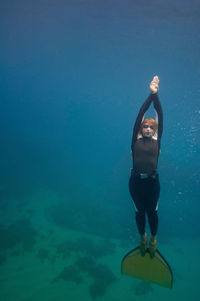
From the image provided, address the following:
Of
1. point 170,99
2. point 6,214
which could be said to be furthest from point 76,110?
point 6,214

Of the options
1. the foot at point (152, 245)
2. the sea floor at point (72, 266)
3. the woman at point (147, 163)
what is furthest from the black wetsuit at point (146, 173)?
the sea floor at point (72, 266)

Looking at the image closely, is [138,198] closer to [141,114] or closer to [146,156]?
[146,156]

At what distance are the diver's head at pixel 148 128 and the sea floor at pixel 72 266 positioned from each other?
8.59m

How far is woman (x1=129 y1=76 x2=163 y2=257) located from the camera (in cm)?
402

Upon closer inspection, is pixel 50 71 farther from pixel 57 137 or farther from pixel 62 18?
pixel 57 137

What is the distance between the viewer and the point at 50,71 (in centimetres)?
4344

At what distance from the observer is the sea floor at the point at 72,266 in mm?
9164

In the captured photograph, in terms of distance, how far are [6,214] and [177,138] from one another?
6699 cm

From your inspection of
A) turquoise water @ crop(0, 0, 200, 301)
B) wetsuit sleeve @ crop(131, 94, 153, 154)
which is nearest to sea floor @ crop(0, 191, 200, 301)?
turquoise water @ crop(0, 0, 200, 301)

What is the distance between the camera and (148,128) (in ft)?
13.6

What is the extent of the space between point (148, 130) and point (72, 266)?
954 centimetres

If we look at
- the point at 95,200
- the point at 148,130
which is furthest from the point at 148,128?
the point at 95,200

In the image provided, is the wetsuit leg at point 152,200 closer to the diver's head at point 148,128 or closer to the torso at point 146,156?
the torso at point 146,156

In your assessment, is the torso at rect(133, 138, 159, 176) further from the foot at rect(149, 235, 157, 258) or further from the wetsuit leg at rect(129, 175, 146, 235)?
the foot at rect(149, 235, 157, 258)
